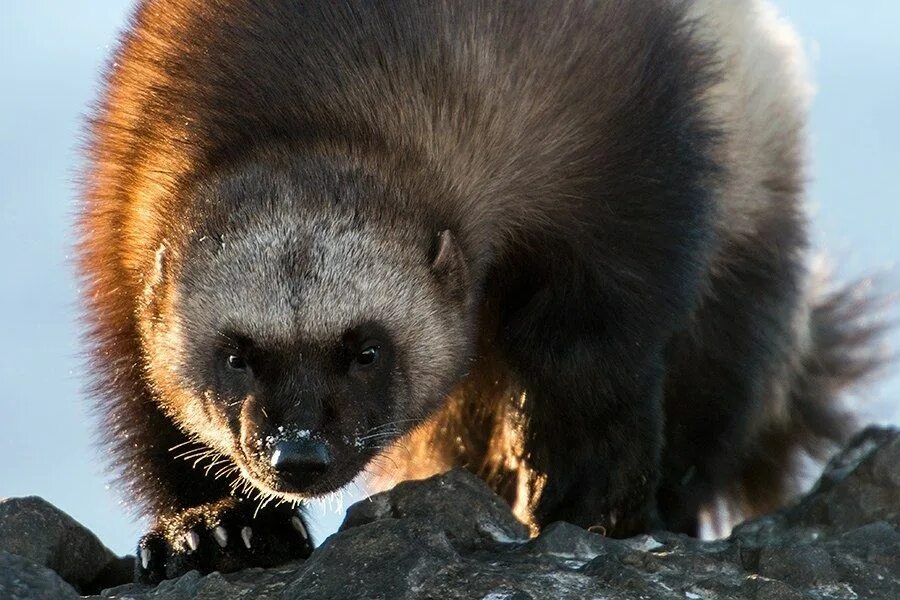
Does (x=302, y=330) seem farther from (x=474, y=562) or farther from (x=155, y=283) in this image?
(x=474, y=562)

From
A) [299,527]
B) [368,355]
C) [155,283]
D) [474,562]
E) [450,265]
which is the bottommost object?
[474,562]

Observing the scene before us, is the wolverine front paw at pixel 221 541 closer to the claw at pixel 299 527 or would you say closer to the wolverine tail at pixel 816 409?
the claw at pixel 299 527

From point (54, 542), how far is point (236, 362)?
2.35 feet

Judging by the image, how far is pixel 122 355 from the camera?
4.74m

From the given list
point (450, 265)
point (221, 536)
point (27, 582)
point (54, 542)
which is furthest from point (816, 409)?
point (27, 582)

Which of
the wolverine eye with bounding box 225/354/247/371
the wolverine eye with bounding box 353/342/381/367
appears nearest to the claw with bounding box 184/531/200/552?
the wolverine eye with bounding box 225/354/247/371

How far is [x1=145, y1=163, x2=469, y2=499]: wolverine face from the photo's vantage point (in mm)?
4000

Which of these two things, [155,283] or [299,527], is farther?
[299,527]

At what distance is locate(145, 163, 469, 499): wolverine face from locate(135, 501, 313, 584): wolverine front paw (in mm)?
228

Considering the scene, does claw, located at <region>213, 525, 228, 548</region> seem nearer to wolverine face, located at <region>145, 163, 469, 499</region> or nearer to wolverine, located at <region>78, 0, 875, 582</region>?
wolverine, located at <region>78, 0, 875, 582</region>

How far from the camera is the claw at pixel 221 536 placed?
4.48m

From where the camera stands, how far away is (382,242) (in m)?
4.25

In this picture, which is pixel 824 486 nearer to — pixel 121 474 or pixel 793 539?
pixel 793 539

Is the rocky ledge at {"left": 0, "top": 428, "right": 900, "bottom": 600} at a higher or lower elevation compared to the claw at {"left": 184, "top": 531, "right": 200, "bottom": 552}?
lower
